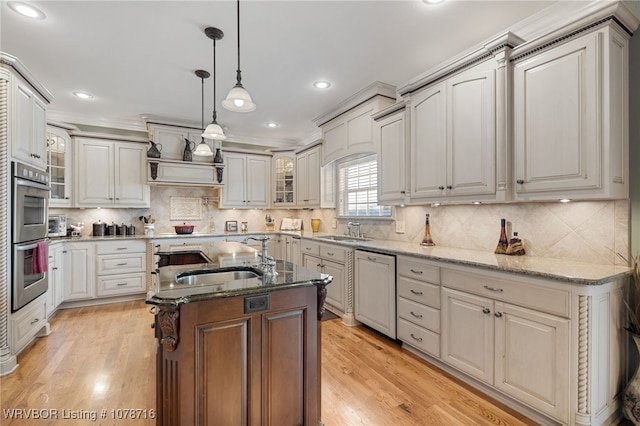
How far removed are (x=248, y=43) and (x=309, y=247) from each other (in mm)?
2601

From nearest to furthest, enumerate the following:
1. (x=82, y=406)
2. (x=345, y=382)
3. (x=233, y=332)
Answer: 1. (x=233, y=332)
2. (x=82, y=406)
3. (x=345, y=382)

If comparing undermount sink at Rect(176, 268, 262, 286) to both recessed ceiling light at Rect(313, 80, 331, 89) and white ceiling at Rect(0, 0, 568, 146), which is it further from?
recessed ceiling light at Rect(313, 80, 331, 89)

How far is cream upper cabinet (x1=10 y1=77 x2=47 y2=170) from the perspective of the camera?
8.44ft

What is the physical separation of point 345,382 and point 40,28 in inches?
145

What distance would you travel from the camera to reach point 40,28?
2.45 meters

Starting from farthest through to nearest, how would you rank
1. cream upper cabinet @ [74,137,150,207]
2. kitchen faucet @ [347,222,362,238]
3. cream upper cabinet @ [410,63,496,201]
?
cream upper cabinet @ [74,137,150,207] → kitchen faucet @ [347,222,362,238] → cream upper cabinet @ [410,63,496,201]

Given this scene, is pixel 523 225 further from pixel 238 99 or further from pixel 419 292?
pixel 238 99

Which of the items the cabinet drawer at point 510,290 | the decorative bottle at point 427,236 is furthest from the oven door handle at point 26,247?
the decorative bottle at point 427,236

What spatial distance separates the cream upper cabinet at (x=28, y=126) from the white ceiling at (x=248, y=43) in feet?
1.33

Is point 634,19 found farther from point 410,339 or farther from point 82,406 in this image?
point 82,406

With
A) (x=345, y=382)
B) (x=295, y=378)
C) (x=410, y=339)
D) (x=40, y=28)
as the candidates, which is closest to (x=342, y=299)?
(x=410, y=339)

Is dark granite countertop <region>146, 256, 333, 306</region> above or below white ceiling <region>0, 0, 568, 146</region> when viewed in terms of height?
below

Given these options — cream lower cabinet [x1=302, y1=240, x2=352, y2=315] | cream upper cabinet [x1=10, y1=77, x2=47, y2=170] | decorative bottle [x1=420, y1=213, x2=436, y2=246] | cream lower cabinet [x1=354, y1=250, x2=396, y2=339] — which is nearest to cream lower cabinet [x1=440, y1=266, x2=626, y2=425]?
cream lower cabinet [x1=354, y1=250, x2=396, y2=339]

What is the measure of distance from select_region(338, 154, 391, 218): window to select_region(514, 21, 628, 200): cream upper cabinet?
6.10 ft
